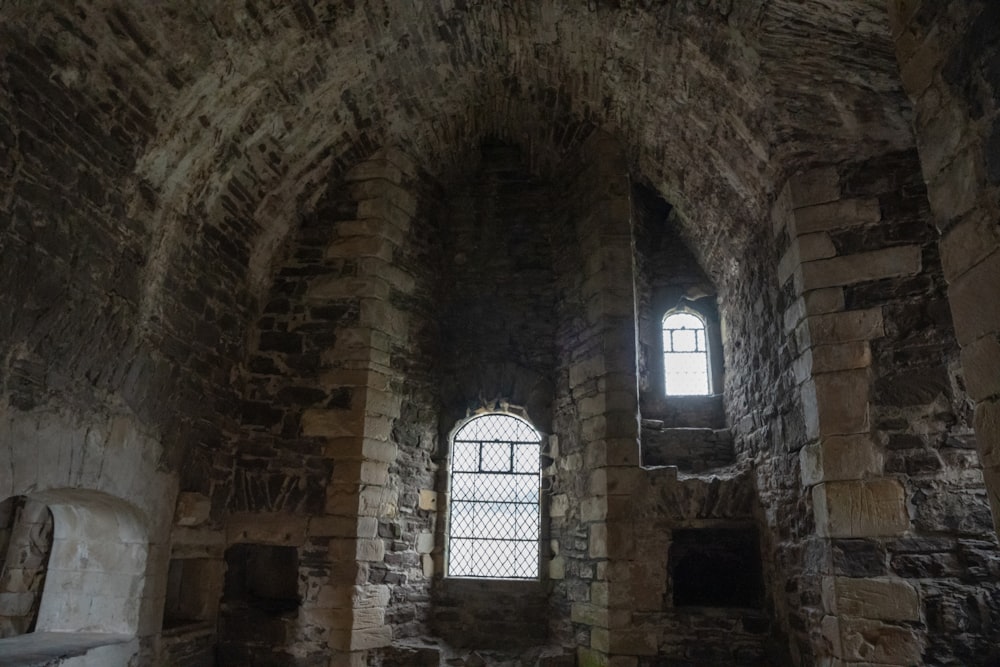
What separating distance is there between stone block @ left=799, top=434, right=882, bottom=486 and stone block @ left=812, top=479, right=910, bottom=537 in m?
0.05

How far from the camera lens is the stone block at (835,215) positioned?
13.4 feet

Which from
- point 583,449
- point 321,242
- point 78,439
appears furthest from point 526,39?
point 78,439

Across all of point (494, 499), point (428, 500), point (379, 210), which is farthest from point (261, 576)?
point (379, 210)

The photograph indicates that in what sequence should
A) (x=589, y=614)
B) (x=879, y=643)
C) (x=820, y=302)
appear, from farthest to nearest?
(x=589, y=614), (x=820, y=302), (x=879, y=643)

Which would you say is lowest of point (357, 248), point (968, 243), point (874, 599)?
point (874, 599)

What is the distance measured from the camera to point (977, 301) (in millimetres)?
2078

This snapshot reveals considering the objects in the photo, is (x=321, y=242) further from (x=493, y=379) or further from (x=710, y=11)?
(x=710, y=11)

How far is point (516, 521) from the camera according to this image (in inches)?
234

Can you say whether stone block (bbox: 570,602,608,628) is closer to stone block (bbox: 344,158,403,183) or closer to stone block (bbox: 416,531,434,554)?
stone block (bbox: 416,531,434,554)

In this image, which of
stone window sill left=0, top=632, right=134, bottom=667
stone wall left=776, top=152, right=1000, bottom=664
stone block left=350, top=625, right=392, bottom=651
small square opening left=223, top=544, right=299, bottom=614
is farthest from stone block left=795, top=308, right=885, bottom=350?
stone window sill left=0, top=632, right=134, bottom=667

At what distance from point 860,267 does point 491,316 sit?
3322 mm

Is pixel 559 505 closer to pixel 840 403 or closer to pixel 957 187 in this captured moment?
pixel 840 403

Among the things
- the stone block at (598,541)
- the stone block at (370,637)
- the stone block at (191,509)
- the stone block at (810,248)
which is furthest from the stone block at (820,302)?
the stone block at (191,509)

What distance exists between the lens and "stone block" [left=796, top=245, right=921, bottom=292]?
153 inches
